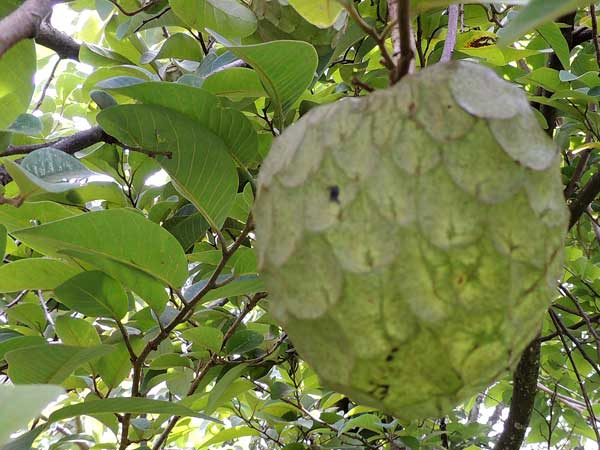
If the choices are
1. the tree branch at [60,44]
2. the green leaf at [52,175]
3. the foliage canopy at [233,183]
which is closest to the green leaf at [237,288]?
the foliage canopy at [233,183]

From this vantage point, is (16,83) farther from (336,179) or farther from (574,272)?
(574,272)

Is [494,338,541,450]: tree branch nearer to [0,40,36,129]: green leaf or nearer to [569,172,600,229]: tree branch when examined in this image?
[569,172,600,229]: tree branch

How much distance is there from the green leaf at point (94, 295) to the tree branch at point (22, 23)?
504 millimetres

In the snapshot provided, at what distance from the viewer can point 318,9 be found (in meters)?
0.84

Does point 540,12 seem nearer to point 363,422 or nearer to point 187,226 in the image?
point 187,226

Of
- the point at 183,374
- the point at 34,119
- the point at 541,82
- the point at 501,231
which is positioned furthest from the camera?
the point at 183,374

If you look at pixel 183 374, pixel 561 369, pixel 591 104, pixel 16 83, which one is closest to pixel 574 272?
pixel 561 369

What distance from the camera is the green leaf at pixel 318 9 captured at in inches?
32.9

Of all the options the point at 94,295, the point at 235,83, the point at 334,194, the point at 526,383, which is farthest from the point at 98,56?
the point at 526,383

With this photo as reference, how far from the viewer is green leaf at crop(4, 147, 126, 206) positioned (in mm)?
766

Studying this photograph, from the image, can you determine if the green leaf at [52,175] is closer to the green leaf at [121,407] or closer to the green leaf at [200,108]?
the green leaf at [200,108]

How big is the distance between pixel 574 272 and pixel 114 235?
6.54 ft

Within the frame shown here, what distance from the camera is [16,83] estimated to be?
3.21 feet

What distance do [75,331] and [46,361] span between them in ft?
0.88
